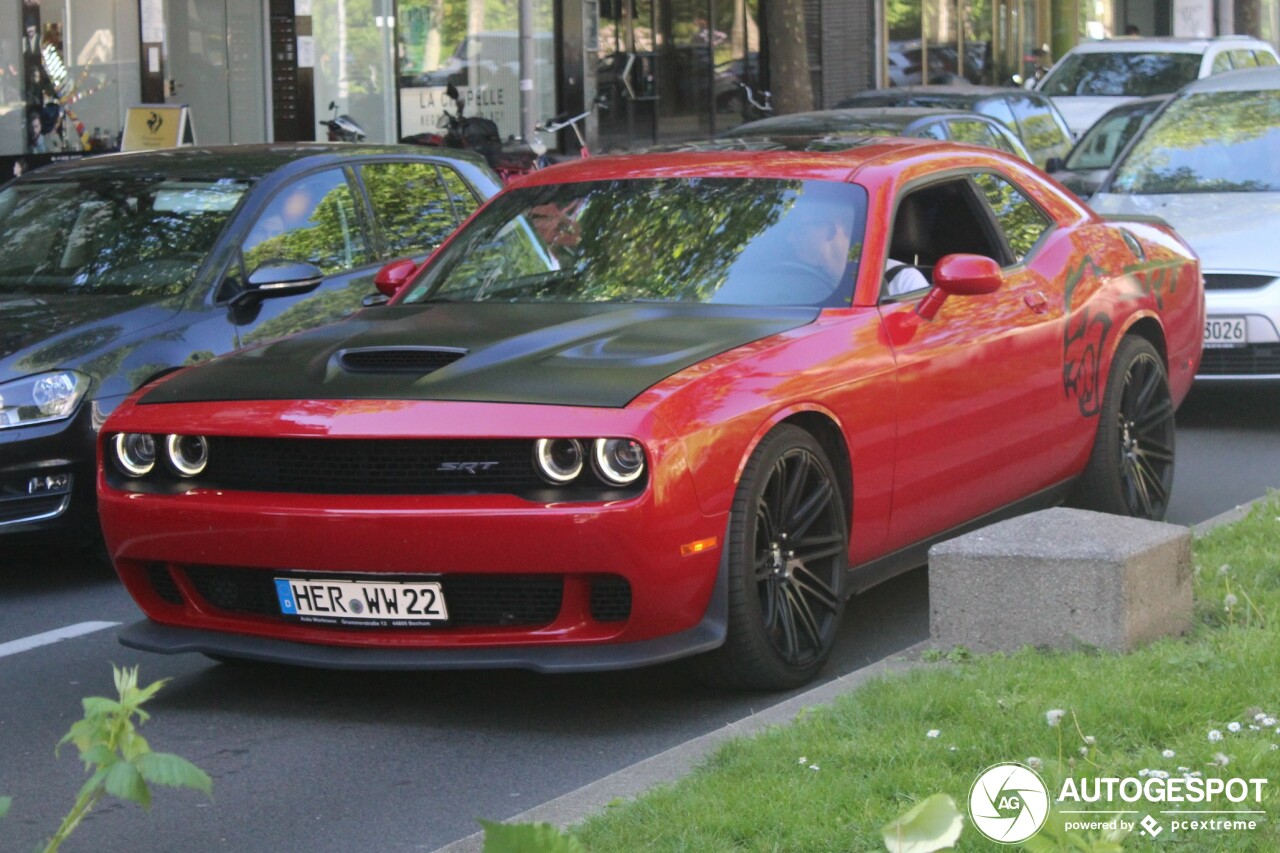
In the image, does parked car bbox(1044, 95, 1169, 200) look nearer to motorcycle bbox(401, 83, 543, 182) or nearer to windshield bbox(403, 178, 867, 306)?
motorcycle bbox(401, 83, 543, 182)

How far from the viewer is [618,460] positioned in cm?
511

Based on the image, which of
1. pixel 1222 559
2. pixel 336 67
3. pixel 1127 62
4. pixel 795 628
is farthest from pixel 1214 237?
pixel 336 67

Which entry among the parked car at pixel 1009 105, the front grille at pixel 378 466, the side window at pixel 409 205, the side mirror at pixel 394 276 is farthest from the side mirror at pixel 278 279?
the parked car at pixel 1009 105

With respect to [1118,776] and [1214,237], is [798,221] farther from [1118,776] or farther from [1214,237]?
[1214,237]

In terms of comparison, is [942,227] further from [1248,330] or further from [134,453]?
[1248,330]

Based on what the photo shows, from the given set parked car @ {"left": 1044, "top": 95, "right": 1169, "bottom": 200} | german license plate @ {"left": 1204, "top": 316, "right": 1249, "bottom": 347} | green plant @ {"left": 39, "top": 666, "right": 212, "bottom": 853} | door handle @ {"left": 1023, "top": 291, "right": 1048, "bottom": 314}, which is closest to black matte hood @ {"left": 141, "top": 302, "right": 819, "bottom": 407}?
door handle @ {"left": 1023, "top": 291, "right": 1048, "bottom": 314}

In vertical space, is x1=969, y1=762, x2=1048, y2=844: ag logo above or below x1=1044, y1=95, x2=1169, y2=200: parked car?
below

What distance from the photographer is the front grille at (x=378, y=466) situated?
5.16m

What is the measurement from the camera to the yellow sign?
1662cm

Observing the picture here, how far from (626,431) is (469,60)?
2020cm

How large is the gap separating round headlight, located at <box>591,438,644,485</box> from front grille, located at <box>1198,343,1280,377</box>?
609 centimetres

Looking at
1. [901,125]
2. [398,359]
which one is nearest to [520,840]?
[398,359]

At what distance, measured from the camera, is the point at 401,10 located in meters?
23.5

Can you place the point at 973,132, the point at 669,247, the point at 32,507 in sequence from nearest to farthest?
the point at 669,247 → the point at 32,507 → the point at 973,132
